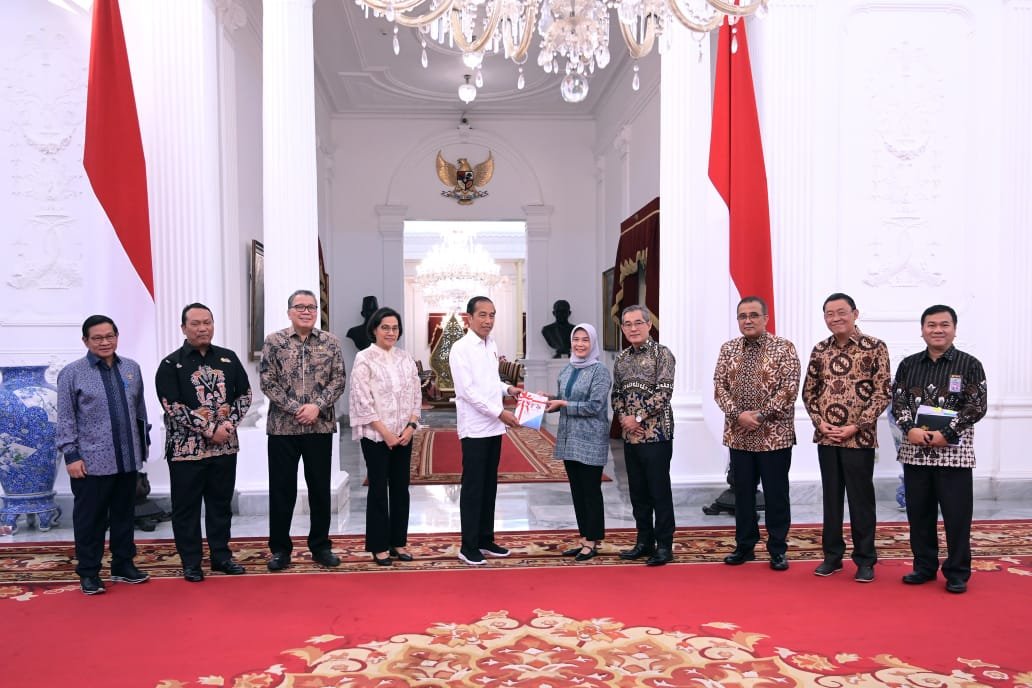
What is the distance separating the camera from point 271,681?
2.60m

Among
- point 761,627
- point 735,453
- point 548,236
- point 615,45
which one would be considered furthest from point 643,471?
point 548,236

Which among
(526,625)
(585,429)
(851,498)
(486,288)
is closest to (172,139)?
(585,429)

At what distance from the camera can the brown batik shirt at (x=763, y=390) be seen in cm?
378

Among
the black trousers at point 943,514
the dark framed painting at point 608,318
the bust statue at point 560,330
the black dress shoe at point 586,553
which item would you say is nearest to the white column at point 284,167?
the black dress shoe at point 586,553

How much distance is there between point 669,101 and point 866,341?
2494 mm

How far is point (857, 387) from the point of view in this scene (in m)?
3.65

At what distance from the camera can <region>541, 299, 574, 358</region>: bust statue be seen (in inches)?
442

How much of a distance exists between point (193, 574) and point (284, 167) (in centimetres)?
264

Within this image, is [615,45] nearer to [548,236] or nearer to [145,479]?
[548,236]

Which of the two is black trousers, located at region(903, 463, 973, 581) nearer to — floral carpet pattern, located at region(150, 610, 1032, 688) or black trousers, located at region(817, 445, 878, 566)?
black trousers, located at region(817, 445, 878, 566)

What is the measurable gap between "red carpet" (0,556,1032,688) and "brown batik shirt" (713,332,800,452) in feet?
2.14

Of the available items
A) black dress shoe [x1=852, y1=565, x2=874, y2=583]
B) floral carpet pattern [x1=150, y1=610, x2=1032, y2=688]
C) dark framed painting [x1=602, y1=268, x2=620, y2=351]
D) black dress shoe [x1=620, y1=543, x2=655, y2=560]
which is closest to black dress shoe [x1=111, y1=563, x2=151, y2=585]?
floral carpet pattern [x1=150, y1=610, x2=1032, y2=688]

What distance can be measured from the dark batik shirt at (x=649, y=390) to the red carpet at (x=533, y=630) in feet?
2.32

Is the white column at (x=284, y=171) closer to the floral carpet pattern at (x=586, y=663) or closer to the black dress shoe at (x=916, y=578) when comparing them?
the floral carpet pattern at (x=586, y=663)
